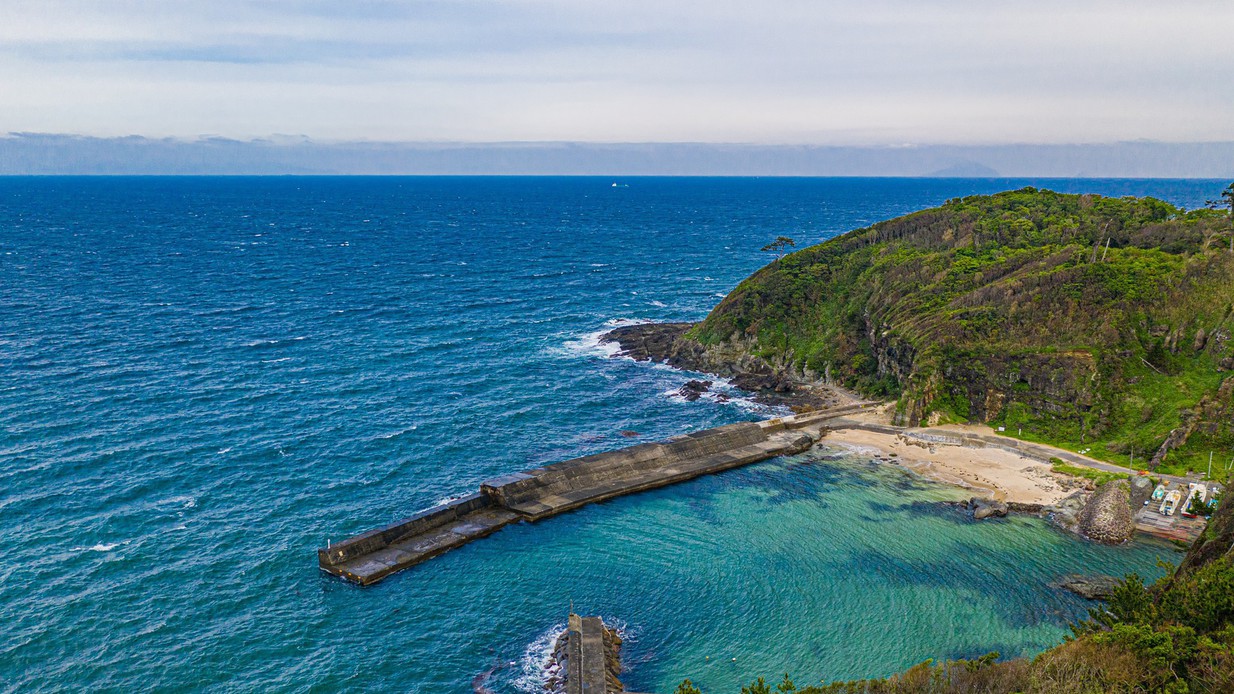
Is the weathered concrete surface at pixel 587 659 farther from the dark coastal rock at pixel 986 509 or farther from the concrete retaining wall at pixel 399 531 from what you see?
the dark coastal rock at pixel 986 509

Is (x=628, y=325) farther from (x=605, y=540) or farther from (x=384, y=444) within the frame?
(x=605, y=540)

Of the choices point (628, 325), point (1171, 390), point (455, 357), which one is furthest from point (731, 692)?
point (628, 325)

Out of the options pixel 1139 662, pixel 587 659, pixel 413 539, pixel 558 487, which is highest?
pixel 1139 662

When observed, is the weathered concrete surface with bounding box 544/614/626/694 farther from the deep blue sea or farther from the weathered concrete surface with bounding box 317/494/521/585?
the weathered concrete surface with bounding box 317/494/521/585

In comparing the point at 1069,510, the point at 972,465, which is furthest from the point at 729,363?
the point at 1069,510

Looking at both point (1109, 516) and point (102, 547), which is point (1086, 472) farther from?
point (102, 547)

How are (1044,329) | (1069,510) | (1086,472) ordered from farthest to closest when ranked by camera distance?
(1044,329) → (1086,472) → (1069,510)
